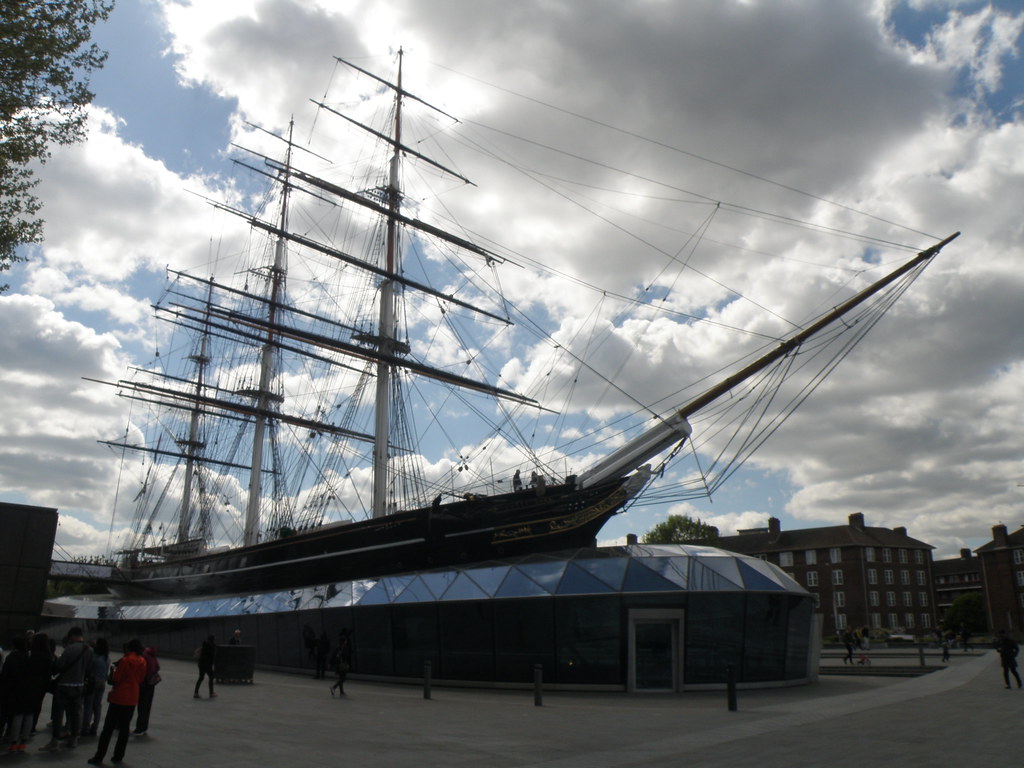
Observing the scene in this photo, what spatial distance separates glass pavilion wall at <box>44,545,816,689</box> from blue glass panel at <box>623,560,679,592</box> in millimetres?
25

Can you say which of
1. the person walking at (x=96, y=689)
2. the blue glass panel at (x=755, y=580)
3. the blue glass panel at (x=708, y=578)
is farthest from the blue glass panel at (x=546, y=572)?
the person walking at (x=96, y=689)

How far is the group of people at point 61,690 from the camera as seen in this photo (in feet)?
29.2

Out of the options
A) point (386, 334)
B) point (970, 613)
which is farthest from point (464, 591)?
point (970, 613)

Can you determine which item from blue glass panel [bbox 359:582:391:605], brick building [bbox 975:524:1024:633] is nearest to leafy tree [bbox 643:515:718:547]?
brick building [bbox 975:524:1024:633]

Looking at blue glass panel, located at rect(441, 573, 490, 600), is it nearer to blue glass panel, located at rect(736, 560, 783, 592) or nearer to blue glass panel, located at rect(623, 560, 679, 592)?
blue glass panel, located at rect(623, 560, 679, 592)

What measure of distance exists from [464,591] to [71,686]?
11777 mm

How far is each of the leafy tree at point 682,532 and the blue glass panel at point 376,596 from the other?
1749 inches

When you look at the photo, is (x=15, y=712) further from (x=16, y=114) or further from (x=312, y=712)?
(x=16, y=114)

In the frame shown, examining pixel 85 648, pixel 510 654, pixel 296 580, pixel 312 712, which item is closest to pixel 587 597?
pixel 510 654

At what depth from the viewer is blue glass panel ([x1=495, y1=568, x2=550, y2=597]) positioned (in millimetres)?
19297

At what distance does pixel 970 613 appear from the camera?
77750 millimetres

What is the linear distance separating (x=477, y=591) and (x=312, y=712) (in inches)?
273

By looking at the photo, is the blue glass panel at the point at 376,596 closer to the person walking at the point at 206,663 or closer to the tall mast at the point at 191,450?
the person walking at the point at 206,663

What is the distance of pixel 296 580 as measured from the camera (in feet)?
107
